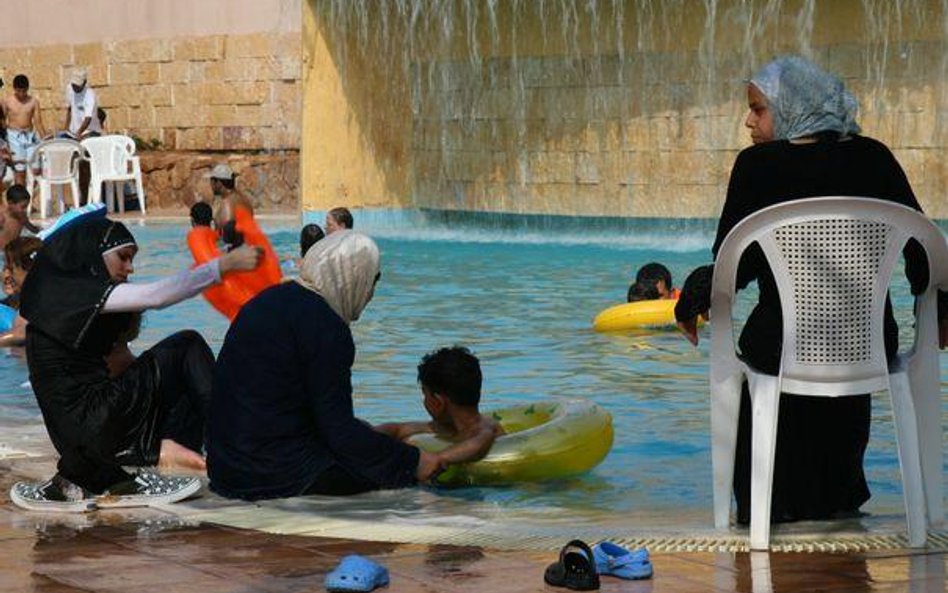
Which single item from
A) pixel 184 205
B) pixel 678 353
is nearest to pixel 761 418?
pixel 678 353

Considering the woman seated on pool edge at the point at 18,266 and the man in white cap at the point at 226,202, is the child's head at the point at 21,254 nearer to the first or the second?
the woman seated on pool edge at the point at 18,266

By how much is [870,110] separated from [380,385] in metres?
11.0

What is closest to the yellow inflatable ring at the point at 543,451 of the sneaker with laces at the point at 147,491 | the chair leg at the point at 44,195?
the sneaker with laces at the point at 147,491

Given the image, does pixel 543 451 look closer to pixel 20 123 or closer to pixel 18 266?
pixel 18 266

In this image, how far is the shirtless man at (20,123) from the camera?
1034 inches

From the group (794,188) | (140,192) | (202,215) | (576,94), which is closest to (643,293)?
(202,215)

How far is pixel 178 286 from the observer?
6.79 metres

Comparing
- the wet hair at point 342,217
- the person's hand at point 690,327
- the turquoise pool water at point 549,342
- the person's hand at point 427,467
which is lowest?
the turquoise pool water at point 549,342

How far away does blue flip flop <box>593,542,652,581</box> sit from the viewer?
17.7 feet

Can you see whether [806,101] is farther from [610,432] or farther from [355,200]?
[355,200]

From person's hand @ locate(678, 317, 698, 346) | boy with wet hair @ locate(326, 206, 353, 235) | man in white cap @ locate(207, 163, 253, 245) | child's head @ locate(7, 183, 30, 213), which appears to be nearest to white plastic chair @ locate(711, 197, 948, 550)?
person's hand @ locate(678, 317, 698, 346)

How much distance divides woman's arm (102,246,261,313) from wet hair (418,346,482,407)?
1.20 meters

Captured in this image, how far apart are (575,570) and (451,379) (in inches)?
98.7

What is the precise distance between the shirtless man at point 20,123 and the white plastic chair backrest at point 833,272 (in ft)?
70.0
